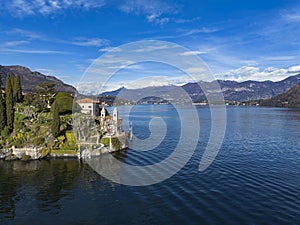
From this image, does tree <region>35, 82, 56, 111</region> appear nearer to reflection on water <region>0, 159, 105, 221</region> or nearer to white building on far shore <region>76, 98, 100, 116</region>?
white building on far shore <region>76, 98, 100, 116</region>

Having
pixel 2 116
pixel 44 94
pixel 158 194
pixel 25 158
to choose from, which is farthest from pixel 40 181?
pixel 44 94

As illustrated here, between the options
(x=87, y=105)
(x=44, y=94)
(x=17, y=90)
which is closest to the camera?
(x=44, y=94)

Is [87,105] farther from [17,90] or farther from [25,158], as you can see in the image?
[25,158]

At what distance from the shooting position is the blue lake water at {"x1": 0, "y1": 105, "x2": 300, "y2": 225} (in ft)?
82.4

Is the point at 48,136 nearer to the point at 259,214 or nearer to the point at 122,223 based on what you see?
the point at 122,223

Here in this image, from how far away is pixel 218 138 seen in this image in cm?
7044

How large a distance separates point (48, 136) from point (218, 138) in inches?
1693

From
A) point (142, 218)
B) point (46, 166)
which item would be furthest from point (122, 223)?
point (46, 166)

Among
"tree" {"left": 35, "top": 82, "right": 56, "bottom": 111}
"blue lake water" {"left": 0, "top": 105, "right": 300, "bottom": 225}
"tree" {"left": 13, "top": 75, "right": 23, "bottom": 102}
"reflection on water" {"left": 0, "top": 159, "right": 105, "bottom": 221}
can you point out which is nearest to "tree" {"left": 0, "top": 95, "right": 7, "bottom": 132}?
"tree" {"left": 35, "top": 82, "right": 56, "bottom": 111}

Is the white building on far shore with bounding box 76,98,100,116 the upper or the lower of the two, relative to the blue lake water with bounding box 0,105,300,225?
upper

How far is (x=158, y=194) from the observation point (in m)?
30.6

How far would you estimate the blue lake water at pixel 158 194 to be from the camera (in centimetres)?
2511

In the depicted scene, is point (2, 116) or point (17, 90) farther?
point (17, 90)

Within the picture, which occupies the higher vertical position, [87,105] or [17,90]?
[17,90]
